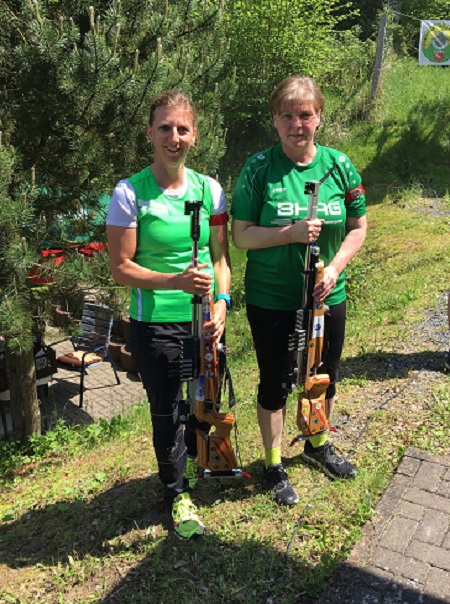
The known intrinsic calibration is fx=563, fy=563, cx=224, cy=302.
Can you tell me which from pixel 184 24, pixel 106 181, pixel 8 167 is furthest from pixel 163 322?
pixel 184 24

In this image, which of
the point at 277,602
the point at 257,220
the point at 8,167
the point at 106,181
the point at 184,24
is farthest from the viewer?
the point at 184,24

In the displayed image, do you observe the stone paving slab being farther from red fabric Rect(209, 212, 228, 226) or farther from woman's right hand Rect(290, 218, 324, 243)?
red fabric Rect(209, 212, 228, 226)

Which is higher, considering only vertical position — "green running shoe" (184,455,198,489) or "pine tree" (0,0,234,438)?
"pine tree" (0,0,234,438)

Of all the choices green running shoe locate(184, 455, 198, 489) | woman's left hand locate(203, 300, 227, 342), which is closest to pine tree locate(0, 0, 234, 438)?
green running shoe locate(184, 455, 198, 489)

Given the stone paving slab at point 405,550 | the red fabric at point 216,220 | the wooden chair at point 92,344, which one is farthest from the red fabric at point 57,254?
the stone paving slab at point 405,550

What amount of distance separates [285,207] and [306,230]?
174 mm

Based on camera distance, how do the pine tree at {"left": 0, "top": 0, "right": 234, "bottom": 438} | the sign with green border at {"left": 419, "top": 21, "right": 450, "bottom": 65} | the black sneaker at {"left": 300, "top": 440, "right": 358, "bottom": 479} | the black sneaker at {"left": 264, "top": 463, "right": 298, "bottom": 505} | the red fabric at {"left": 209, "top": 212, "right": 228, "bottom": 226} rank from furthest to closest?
the sign with green border at {"left": 419, "top": 21, "right": 450, "bottom": 65}
the pine tree at {"left": 0, "top": 0, "right": 234, "bottom": 438}
the black sneaker at {"left": 300, "top": 440, "right": 358, "bottom": 479}
the black sneaker at {"left": 264, "top": 463, "right": 298, "bottom": 505}
the red fabric at {"left": 209, "top": 212, "right": 228, "bottom": 226}

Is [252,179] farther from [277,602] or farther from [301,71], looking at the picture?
[301,71]

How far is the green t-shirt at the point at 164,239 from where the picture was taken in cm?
256

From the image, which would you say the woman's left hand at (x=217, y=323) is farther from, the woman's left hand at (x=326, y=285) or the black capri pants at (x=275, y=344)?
the woman's left hand at (x=326, y=285)

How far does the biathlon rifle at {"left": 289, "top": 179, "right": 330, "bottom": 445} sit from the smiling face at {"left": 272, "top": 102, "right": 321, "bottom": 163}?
20 centimetres

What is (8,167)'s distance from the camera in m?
4.50

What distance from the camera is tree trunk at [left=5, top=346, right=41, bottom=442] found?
6.53 m

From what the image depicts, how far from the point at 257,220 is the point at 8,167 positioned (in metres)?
2.67
